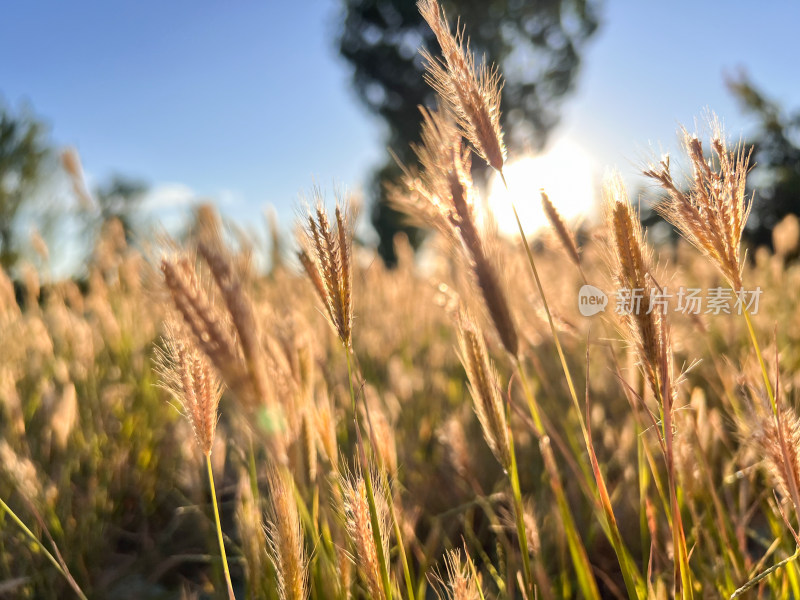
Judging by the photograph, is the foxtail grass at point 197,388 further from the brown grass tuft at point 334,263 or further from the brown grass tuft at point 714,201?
the brown grass tuft at point 714,201

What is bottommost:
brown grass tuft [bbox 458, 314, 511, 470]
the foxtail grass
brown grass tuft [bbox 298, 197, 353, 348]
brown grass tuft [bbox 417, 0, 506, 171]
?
brown grass tuft [bbox 458, 314, 511, 470]

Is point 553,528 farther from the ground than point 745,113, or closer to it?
closer to it

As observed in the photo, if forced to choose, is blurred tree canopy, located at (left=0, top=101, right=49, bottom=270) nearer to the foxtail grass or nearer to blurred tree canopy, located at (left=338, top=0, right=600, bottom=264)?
blurred tree canopy, located at (left=338, top=0, right=600, bottom=264)

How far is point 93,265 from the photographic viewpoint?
12.2 ft

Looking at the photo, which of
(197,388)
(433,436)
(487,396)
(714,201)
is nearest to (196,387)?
(197,388)

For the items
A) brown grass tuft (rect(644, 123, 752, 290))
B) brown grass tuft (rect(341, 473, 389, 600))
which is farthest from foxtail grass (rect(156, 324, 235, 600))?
brown grass tuft (rect(644, 123, 752, 290))

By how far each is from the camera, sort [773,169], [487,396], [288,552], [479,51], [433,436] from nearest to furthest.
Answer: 1. [288,552]
2. [487,396]
3. [433,436]
4. [773,169]
5. [479,51]

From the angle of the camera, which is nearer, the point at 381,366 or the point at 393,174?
the point at 381,366

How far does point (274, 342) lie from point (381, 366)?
208 cm

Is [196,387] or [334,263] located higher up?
[334,263]

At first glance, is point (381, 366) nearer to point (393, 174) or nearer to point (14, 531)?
point (14, 531)

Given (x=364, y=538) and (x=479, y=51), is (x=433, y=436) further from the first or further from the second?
(x=479, y=51)

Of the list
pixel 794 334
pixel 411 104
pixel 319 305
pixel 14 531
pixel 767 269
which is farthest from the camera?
pixel 411 104

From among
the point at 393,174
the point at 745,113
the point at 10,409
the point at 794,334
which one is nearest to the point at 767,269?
the point at 794,334
